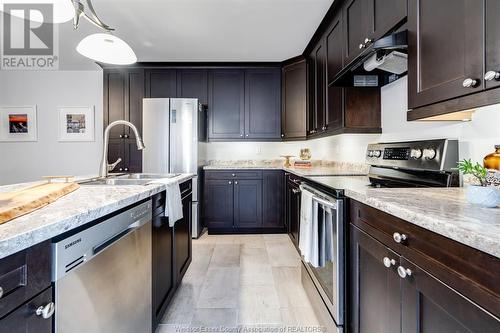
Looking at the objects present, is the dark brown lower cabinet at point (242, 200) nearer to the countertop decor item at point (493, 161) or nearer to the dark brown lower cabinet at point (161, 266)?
the dark brown lower cabinet at point (161, 266)

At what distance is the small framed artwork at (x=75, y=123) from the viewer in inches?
171

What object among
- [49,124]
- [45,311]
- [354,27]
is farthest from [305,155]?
[49,124]

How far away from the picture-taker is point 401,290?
90 centimetres

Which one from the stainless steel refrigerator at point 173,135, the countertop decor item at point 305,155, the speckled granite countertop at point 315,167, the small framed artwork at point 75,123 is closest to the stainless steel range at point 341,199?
the speckled granite countertop at point 315,167

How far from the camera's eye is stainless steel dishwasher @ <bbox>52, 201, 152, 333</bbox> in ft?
2.43

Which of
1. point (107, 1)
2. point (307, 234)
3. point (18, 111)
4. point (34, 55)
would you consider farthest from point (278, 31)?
point (18, 111)

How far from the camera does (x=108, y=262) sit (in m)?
0.98

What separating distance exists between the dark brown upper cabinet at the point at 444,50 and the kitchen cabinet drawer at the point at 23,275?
4.65 ft

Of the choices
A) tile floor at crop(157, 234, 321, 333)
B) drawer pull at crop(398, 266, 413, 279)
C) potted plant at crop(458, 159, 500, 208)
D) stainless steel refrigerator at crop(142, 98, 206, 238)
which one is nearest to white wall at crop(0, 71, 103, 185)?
stainless steel refrigerator at crop(142, 98, 206, 238)

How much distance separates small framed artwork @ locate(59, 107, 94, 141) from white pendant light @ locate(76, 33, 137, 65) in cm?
303

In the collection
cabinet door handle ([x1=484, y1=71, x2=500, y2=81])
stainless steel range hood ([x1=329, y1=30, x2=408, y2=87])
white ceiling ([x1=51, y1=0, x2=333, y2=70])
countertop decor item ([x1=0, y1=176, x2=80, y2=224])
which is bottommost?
countertop decor item ([x1=0, y1=176, x2=80, y2=224])

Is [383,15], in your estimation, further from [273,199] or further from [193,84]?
[193,84]

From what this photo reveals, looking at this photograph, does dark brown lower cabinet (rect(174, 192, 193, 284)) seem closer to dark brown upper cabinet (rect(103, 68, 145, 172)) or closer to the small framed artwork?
dark brown upper cabinet (rect(103, 68, 145, 172))

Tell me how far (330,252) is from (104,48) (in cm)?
196
